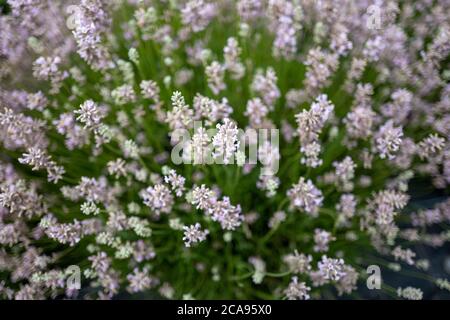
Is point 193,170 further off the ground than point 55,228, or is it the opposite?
point 193,170

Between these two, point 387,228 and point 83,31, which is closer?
point 83,31

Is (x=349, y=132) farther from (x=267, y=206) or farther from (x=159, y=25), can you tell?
(x=159, y=25)

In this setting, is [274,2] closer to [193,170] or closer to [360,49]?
[360,49]

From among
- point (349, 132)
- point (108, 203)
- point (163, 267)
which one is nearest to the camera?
point (108, 203)

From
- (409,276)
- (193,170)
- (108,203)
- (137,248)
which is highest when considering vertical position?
(193,170)

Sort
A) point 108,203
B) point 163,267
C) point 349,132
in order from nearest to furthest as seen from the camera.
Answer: point 108,203, point 349,132, point 163,267

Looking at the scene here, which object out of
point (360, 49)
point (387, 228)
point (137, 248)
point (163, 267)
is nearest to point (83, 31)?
point (137, 248)
